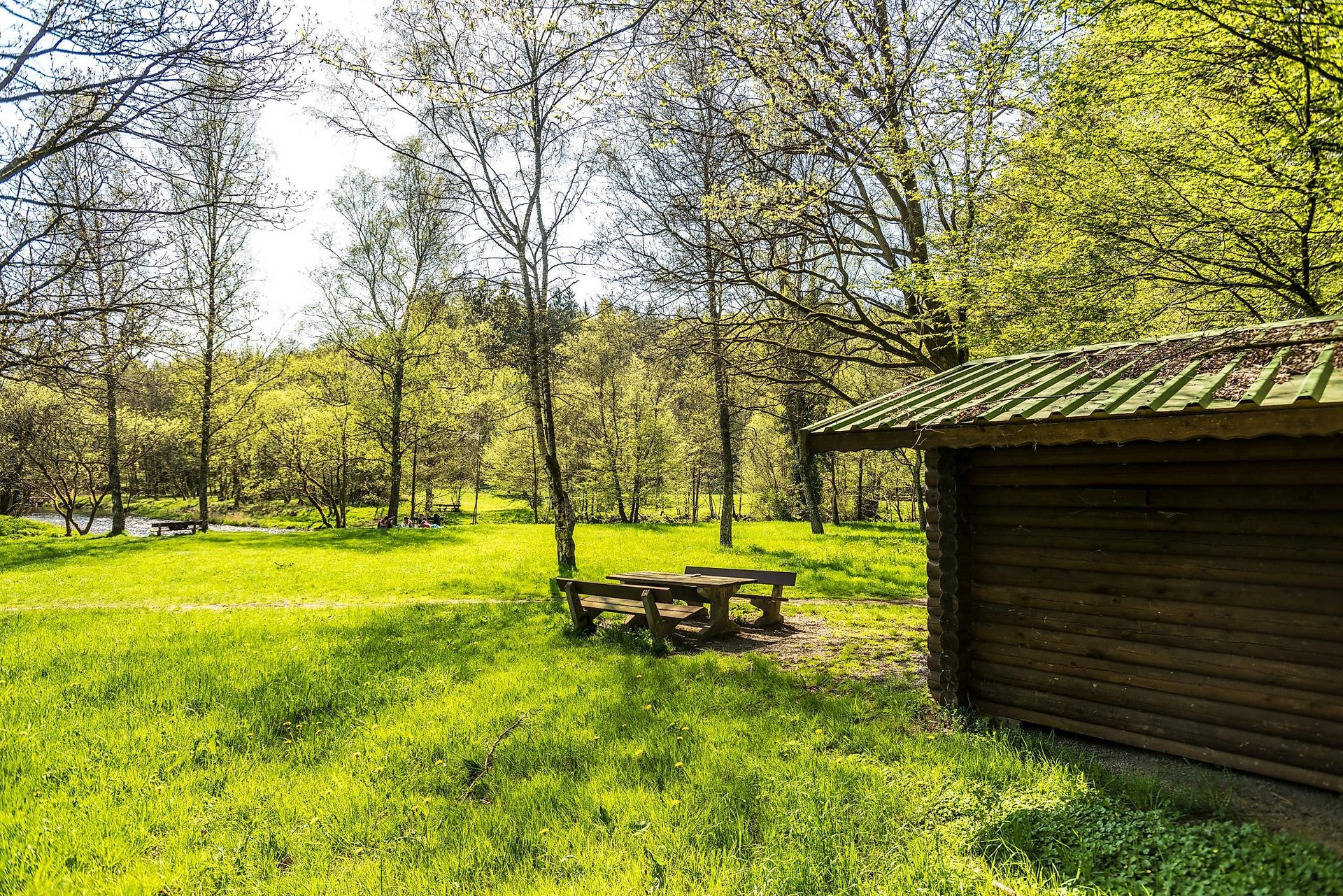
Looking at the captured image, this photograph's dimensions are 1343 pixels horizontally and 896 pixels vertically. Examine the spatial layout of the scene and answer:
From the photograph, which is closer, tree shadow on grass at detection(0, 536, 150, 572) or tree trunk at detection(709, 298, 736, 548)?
tree trunk at detection(709, 298, 736, 548)

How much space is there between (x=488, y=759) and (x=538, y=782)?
73 cm

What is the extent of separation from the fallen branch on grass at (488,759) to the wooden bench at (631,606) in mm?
2422

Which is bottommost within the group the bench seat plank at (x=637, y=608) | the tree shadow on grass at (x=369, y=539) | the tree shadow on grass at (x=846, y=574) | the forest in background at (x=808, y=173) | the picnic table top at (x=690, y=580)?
the tree shadow on grass at (x=846, y=574)

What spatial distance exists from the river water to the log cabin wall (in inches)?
1065

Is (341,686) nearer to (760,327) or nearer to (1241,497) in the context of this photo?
(1241,497)

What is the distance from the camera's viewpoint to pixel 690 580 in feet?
29.3

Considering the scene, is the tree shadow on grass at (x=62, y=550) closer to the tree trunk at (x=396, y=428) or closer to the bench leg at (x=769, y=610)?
the tree trunk at (x=396, y=428)

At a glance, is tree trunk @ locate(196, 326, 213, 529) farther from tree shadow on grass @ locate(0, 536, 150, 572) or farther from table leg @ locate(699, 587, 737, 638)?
table leg @ locate(699, 587, 737, 638)

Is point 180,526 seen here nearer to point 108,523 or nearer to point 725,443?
point 108,523

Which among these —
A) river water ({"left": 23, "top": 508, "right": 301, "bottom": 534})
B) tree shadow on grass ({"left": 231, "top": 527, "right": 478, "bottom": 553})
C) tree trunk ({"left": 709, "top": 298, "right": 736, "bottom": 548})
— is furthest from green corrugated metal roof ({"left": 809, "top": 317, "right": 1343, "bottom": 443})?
river water ({"left": 23, "top": 508, "right": 301, "bottom": 534})

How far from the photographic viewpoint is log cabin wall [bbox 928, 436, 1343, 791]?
4.12 m

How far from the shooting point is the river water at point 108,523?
27812mm

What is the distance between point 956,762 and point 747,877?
2.01m

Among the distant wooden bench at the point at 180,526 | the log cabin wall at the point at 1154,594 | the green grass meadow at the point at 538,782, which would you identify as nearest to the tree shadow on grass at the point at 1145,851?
the green grass meadow at the point at 538,782
